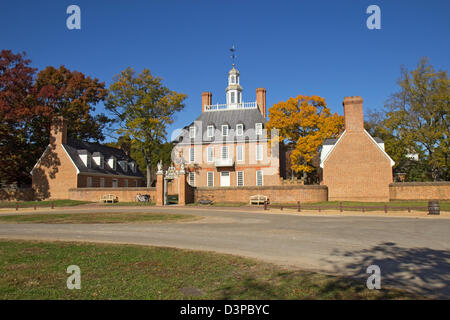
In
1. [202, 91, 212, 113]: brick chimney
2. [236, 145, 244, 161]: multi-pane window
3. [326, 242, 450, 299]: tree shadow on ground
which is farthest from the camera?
[202, 91, 212, 113]: brick chimney

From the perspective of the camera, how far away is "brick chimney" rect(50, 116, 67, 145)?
35281mm

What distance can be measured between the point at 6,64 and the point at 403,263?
38962 millimetres

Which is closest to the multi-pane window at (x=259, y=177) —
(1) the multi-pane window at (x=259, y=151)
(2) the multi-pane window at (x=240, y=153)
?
(1) the multi-pane window at (x=259, y=151)

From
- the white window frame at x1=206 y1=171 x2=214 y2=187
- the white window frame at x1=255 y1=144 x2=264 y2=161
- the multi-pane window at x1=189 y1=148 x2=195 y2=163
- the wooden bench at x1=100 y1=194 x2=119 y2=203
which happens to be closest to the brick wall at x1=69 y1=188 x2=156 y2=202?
the wooden bench at x1=100 y1=194 x2=119 y2=203

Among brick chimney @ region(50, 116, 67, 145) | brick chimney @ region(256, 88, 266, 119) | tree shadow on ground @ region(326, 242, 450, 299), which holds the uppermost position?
brick chimney @ region(256, 88, 266, 119)

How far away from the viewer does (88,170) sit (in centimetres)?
3597

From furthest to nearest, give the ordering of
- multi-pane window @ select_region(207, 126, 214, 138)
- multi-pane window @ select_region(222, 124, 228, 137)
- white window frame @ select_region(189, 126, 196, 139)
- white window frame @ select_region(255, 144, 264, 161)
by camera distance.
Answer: white window frame @ select_region(189, 126, 196, 139) → multi-pane window @ select_region(207, 126, 214, 138) → multi-pane window @ select_region(222, 124, 228, 137) → white window frame @ select_region(255, 144, 264, 161)

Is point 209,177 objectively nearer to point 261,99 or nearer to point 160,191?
point 160,191

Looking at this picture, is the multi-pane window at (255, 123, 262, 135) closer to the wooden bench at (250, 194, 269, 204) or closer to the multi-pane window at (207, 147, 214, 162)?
the multi-pane window at (207, 147, 214, 162)

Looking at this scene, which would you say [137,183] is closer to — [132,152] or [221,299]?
[132,152]

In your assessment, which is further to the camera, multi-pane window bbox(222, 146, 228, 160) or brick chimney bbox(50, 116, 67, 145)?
multi-pane window bbox(222, 146, 228, 160)

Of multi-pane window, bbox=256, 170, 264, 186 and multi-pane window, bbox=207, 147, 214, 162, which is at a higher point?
multi-pane window, bbox=207, 147, 214, 162

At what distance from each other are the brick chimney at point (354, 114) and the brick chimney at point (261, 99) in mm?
17529
